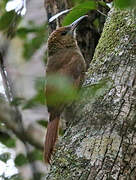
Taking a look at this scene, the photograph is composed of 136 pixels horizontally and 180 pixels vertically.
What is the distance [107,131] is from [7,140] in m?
1.52

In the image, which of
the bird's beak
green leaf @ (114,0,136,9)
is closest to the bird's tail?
the bird's beak

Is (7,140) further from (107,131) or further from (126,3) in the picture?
(126,3)

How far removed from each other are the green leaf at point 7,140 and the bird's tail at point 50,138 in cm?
63

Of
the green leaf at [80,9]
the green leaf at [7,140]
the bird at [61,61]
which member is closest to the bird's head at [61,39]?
the bird at [61,61]

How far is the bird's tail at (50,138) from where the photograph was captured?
228cm

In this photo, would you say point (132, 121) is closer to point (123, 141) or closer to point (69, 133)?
point (123, 141)

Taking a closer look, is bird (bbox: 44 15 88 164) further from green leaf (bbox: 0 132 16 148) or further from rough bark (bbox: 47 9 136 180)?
green leaf (bbox: 0 132 16 148)

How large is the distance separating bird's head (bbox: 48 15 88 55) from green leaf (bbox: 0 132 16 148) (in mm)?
708

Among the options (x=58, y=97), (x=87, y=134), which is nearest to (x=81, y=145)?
(x=87, y=134)

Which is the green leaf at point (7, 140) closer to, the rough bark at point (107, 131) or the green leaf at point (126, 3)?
the rough bark at point (107, 131)

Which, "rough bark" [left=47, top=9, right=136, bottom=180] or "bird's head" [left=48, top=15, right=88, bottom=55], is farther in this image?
"bird's head" [left=48, top=15, right=88, bottom=55]

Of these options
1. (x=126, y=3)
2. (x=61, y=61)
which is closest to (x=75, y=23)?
(x=61, y=61)

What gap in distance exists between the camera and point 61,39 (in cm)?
346

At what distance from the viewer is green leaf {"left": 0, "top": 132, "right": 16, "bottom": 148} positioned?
3.19m
